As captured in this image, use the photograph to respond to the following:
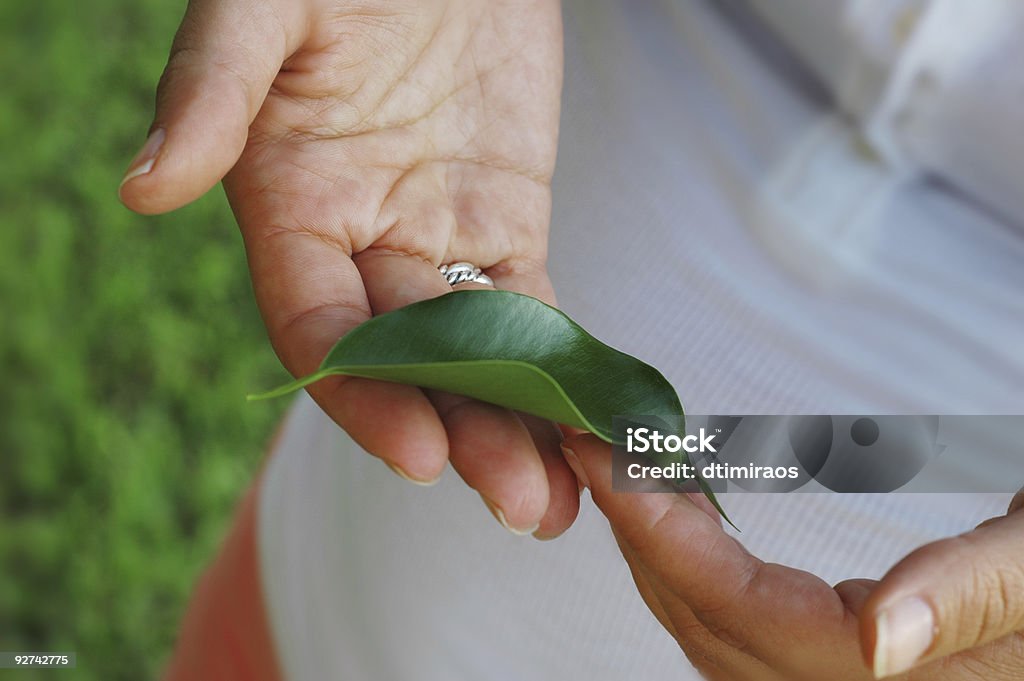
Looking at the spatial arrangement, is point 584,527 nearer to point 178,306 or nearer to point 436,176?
point 436,176

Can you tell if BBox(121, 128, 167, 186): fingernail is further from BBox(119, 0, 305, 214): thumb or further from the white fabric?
the white fabric

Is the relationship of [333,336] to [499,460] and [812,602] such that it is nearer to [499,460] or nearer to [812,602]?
[499,460]

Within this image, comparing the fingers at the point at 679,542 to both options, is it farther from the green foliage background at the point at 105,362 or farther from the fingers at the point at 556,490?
the green foliage background at the point at 105,362

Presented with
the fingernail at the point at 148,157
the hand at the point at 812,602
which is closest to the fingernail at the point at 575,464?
the hand at the point at 812,602

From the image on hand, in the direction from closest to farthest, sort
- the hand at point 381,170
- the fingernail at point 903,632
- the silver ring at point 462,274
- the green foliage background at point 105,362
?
1. the fingernail at point 903,632
2. the hand at point 381,170
3. the silver ring at point 462,274
4. the green foliage background at point 105,362

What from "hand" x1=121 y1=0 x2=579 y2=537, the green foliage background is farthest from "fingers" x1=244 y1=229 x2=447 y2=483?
the green foliage background
